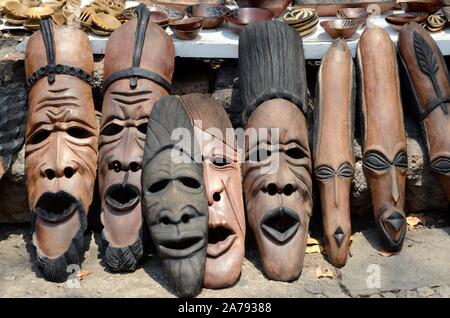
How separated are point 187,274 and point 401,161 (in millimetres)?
1605

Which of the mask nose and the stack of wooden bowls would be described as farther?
the stack of wooden bowls

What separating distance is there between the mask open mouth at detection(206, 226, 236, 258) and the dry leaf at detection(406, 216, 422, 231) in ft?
4.34

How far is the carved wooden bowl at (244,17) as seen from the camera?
5719mm

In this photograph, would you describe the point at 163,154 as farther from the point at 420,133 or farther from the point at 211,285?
the point at 420,133

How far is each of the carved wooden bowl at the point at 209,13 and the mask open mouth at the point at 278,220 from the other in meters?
1.90

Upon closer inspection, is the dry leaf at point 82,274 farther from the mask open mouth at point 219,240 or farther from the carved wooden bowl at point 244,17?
the carved wooden bowl at point 244,17

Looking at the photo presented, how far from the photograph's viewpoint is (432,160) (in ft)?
16.2

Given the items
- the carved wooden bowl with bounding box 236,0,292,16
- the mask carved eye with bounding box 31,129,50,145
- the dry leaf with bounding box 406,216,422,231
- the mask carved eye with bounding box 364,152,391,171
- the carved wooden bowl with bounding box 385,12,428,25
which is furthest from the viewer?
the carved wooden bowl with bounding box 236,0,292,16

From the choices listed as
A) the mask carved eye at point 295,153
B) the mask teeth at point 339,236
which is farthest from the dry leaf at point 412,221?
the mask carved eye at point 295,153

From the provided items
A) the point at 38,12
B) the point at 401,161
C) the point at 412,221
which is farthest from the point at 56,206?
the point at 412,221

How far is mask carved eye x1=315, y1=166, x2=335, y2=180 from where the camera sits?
15.7 feet

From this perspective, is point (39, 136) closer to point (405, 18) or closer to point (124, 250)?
point (124, 250)

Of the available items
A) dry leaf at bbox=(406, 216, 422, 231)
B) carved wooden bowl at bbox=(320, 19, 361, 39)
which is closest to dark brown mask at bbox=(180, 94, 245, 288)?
carved wooden bowl at bbox=(320, 19, 361, 39)

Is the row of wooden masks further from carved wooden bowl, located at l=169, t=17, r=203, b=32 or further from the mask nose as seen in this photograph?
carved wooden bowl, located at l=169, t=17, r=203, b=32
